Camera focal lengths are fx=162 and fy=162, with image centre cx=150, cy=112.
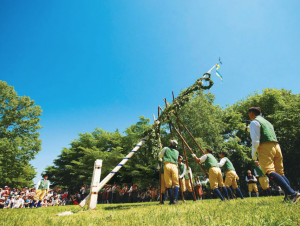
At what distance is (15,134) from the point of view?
2380 centimetres

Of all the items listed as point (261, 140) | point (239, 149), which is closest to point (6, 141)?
point (261, 140)

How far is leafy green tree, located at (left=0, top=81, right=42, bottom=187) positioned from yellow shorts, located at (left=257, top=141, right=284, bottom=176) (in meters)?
27.6

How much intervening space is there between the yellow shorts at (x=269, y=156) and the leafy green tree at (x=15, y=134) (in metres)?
27.6

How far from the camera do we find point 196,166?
68.0 feet

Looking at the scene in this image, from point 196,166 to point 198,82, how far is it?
47.7 feet

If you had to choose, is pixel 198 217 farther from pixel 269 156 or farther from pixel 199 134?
pixel 199 134

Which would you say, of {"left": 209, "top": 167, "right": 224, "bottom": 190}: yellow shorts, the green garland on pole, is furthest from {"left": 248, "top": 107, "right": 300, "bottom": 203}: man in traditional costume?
the green garland on pole

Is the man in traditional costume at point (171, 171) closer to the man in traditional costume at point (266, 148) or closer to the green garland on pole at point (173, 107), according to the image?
the green garland on pole at point (173, 107)

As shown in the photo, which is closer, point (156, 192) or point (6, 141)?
point (156, 192)

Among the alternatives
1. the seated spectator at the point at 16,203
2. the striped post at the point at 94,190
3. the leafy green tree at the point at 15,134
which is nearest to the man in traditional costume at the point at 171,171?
the striped post at the point at 94,190

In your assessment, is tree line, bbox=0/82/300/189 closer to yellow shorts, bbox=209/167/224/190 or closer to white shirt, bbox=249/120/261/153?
yellow shorts, bbox=209/167/224/190

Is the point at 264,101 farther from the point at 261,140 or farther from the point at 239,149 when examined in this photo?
the point at 261,140

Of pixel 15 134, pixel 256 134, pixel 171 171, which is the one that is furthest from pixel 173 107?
pixel 15 134

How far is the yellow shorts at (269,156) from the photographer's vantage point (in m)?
4.07
